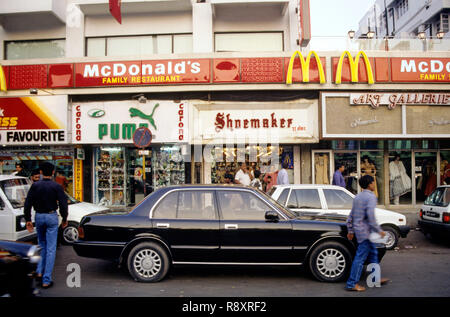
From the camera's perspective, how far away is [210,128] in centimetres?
1372

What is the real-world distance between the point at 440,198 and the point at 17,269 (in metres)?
9.33

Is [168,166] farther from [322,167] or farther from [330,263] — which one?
[330,263]

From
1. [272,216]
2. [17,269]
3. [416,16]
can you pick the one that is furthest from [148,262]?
[416,16]

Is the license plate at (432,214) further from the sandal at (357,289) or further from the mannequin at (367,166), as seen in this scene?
the mannequin at (367,166)

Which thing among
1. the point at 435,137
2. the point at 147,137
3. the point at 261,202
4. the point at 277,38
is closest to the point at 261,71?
the point at 277,38

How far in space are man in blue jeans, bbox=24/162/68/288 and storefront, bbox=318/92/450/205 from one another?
10.1 metres

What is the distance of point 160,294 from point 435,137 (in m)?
12.3

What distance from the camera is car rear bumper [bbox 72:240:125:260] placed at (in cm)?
563

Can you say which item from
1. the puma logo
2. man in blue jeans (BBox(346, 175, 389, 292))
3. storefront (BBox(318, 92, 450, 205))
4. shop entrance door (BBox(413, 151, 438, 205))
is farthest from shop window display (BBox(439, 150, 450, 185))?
the puma logo

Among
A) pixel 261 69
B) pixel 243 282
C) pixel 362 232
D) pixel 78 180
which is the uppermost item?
pixel 261 69

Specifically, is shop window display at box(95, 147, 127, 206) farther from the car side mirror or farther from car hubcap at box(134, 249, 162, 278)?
the car side mirror

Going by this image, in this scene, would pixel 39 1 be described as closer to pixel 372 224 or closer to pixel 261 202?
pixel 261 202

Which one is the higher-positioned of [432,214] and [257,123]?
[257,123]

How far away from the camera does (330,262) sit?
5.64 meters
